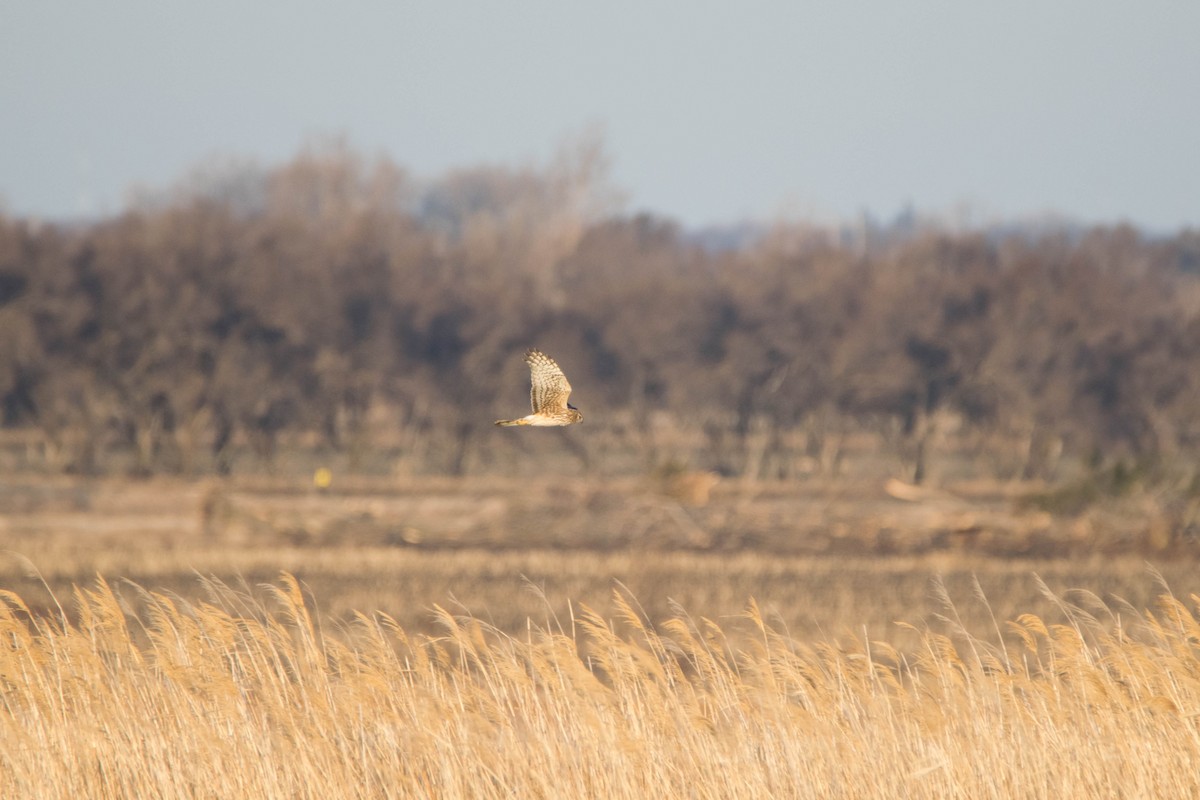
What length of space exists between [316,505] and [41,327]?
1260 cm

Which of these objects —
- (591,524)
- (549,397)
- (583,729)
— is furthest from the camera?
(591,524)

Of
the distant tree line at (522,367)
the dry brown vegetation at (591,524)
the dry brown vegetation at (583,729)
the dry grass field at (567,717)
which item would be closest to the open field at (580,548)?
the dry brown vegetation at (591,524)

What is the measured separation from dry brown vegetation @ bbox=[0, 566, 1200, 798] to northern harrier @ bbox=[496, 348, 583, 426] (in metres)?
1.59

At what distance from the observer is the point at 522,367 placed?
4059 cm

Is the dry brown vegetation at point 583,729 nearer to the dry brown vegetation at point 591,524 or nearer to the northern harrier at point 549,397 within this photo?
the dry brown vegetation at point 591,524

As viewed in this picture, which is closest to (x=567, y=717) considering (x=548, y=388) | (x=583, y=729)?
(x=583, y=729)

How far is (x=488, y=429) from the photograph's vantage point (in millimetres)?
41406

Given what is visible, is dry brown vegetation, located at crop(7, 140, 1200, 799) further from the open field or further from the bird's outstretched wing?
the bird's outstretched wing

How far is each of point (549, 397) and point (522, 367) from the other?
33720 millimetres

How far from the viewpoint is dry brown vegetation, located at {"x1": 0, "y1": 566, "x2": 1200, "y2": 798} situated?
26.8 feet

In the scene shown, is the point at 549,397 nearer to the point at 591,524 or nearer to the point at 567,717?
the point at 567,717

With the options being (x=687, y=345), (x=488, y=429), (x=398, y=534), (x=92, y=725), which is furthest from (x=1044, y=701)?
(x=687, y=345)

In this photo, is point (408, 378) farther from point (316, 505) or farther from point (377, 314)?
point (316, 505)

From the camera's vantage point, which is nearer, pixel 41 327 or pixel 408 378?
pixel 41 327
